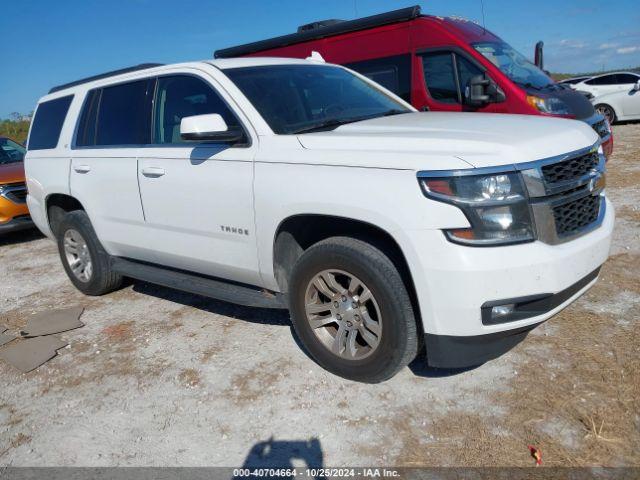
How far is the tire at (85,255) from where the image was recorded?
195 inches

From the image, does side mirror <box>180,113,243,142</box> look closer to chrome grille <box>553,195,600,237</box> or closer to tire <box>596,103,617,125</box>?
chrome grille <box>553,195,600,237</box>

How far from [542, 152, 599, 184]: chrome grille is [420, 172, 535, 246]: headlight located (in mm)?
237

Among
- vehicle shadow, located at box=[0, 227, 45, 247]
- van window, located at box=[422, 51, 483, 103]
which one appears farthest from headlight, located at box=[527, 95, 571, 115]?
vehicle shadow, located at box=[0, 227, 45, 247]

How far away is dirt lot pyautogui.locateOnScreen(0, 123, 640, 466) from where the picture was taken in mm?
2703

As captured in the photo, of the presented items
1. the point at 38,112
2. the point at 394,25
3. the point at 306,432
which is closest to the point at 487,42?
the point at 394,25

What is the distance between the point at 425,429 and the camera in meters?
2.82

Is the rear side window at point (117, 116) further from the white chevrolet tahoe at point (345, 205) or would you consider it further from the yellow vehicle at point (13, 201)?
the yellow vehicle at point (13, 201)

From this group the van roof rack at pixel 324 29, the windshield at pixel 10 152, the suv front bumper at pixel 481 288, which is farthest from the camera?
the windshield at pixel 10 152

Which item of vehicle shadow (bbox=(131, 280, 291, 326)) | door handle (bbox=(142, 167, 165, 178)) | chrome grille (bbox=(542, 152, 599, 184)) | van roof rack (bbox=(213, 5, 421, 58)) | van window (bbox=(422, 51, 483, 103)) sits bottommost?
vehicle shadow (bbox=(131, 280, 291, 326))

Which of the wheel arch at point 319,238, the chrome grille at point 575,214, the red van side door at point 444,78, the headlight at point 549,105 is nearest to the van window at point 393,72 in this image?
the red van side door at point 444,78

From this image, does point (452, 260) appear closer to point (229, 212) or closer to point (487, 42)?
point (229, 212)

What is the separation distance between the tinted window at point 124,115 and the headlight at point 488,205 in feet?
8.37

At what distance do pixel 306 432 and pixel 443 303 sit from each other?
988mm

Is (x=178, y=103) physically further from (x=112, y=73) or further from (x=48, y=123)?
(x=48, y=123)
